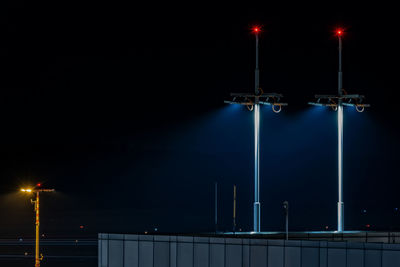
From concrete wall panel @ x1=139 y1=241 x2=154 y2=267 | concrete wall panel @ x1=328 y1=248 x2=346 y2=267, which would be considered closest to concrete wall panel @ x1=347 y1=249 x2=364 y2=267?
concrete wall panel @ x1=328 y1=248 x2=346 y2=267

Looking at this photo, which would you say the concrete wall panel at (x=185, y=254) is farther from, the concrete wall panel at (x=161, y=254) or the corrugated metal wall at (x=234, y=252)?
the concrete wall panel at (x=161, y=254)

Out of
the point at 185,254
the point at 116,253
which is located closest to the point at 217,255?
the point at 185,254

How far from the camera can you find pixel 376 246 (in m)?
38.8

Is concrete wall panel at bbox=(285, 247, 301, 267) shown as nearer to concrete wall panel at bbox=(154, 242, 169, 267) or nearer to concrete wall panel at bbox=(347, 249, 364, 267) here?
concrete wall panel at bbox=(347, 249, 364, 267)

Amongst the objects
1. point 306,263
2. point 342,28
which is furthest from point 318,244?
point 342,28

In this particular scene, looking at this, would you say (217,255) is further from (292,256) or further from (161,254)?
(292,256)

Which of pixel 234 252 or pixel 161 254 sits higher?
pixel 234 252

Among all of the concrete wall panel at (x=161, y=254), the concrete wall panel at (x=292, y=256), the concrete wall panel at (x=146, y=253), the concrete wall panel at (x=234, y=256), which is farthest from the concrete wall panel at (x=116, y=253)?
the concrete wall panel at (x=292, y=256)

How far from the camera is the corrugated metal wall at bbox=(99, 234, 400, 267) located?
39.4m

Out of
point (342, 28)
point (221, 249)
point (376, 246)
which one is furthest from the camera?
point (342, 28)

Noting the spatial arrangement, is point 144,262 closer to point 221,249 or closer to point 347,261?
point 221,249

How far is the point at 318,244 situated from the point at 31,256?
297ft

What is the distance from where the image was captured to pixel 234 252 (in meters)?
44.3

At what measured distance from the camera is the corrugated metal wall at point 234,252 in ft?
129
